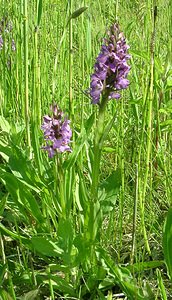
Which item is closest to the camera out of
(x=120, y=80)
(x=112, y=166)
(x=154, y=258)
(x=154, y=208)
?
(x=120, y=80)

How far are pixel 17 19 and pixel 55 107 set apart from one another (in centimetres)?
56

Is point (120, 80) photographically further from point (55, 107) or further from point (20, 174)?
point (20, 174)

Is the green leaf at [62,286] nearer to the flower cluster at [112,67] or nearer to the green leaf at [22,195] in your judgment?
the green leaf at [22,195]

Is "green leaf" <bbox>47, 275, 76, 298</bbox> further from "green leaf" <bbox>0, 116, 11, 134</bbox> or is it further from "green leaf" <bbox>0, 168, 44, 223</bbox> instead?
"green leaf" <bbox>0, 116, 11, 134</bbox>

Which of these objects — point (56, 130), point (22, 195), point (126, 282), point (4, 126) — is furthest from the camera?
point (4, 126)

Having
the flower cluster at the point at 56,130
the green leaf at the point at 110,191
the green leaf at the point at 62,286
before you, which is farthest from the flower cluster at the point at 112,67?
the green leaf at the point at 62,286

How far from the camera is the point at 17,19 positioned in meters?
1.44

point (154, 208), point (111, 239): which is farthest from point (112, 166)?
point (111, 239)

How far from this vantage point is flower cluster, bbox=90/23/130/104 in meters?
0.89

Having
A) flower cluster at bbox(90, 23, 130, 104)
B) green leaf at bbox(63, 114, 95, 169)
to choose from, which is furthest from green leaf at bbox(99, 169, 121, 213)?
flower cluster at bbox(90, 23, 130, 104)

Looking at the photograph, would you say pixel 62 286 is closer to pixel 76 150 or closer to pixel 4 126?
pixel 76 150

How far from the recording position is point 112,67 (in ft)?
2.93

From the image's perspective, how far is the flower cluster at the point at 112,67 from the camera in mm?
892

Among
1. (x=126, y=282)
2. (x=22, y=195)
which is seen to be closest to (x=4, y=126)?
(x=22, y=195)
